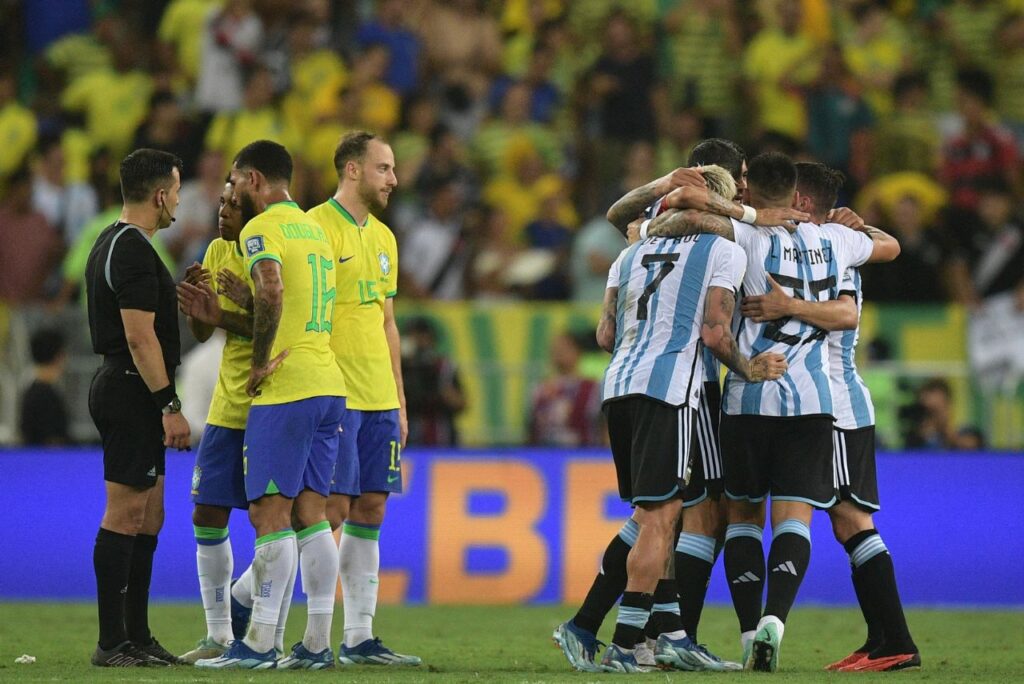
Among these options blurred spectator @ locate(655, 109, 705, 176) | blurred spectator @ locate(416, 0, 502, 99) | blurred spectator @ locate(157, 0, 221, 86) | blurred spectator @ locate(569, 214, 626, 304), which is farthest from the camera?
blurred spectator @ locate(416, 0, 502, 99)

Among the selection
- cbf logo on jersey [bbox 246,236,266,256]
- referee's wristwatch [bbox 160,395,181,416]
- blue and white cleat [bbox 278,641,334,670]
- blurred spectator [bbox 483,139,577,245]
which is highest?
blurred spectator [bbox 483,139,577,245]

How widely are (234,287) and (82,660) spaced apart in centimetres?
206

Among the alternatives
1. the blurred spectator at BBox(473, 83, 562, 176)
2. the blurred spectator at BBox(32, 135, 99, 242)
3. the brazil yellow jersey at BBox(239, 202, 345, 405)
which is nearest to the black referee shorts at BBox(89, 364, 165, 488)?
the brazil yellow jersey at BBox(239, 202, 345, 405)

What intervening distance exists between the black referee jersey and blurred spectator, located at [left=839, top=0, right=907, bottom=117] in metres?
11.2

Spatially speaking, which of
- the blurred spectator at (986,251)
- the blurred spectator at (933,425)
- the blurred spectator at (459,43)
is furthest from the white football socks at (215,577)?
the blurred spectator at (459,43)

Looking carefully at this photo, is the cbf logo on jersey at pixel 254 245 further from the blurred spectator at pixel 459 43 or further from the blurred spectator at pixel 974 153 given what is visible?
the blurred spectator at pixel 974 153

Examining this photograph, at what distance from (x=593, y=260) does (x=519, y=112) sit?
8.11 feet

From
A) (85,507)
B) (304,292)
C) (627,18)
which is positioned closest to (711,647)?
(304,292)

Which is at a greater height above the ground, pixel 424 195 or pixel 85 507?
pixel 424 195

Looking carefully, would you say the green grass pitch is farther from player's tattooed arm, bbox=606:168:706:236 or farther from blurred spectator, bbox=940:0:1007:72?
blurred spectator, bbox=940:0:1007:72

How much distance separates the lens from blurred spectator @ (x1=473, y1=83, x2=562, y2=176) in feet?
55.9

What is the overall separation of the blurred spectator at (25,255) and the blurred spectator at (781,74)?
23.8 feet

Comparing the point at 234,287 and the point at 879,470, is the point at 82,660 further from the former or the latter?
the point at 879,470

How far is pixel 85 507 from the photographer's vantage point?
12297 mm
